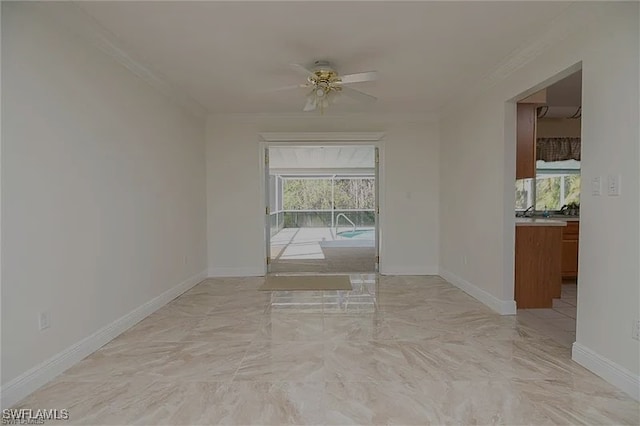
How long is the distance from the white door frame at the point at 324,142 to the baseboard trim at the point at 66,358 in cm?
226

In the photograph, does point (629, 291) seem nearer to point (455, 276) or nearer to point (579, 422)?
point (579, 422)

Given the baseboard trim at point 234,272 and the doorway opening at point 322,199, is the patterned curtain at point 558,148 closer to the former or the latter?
the doorway opening at point 322,199

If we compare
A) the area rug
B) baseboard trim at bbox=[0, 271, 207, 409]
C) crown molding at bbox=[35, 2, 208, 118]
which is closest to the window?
the area rug

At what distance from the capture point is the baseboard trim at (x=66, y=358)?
1.90 m

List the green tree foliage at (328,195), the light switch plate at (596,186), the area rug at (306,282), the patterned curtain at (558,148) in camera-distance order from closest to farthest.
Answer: the light switch plate at (596,186), the area rug at (306,282), the patterned curtain at (558,148), the green tree foliage at (328,195)

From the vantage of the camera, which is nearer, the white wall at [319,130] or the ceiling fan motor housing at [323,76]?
the ceiling fan motor housing at [323,76]

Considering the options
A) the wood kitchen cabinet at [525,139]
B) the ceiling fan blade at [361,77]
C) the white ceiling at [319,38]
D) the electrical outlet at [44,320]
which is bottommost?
the electrical outlet at [44,320]

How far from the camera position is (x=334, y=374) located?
2.24 meters

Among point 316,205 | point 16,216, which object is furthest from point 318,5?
point 316,205

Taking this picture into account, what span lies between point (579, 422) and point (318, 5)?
8.88ft

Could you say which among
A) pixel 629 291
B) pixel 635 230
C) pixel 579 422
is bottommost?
pixel 579 422

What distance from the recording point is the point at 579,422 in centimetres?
174

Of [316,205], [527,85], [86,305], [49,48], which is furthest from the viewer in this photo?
[316,205]

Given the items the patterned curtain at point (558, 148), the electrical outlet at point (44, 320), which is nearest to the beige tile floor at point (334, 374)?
the electrical outlet at point (44, 320)
